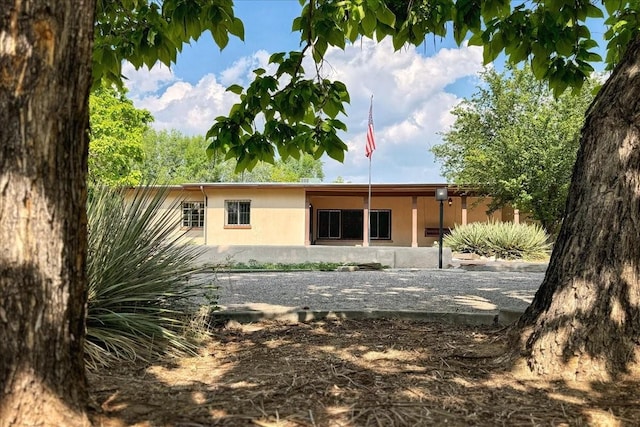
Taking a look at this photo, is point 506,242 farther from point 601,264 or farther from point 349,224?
point 601,264

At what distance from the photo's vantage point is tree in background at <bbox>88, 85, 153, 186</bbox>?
77.4 feet

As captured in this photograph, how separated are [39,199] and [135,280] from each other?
6.21ft

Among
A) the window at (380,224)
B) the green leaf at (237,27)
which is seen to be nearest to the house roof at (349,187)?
the window at (380,224)

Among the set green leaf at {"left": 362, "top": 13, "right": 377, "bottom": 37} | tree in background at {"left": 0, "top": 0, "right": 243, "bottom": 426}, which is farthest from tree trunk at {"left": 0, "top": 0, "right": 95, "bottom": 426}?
green leaf at {"left": 362, "top": 13, "right": 377, "bottom": 37}

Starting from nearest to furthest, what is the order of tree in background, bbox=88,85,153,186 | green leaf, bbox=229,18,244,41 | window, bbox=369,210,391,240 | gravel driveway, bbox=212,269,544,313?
green leaf, bbox=229,18,244,41 → gravel driveway, bbox=212,269,544,313 → window, bbox=369,210,391,240 → tree in background, bbox=88,85,153,186

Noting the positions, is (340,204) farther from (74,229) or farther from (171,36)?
(74,229)

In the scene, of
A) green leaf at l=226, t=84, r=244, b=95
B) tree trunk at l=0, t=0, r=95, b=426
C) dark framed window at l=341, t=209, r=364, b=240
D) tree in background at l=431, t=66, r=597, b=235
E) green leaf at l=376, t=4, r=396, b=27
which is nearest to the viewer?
tree trunk at l=0, t=0, r=95, b=426

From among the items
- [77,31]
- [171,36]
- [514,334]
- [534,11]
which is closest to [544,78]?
[534,11]

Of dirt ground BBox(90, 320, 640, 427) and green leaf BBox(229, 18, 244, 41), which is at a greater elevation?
green leaf BBox(229, 18, 244, 41)

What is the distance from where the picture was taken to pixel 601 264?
2.35 meters

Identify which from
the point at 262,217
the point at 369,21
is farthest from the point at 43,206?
the point at 262,217

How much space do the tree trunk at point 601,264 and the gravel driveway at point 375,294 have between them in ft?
6.44

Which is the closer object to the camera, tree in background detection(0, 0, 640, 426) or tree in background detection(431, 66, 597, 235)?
tree in background detection(0, 0, 640, 426)

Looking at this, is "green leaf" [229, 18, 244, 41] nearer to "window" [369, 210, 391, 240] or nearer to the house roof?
the house roof
